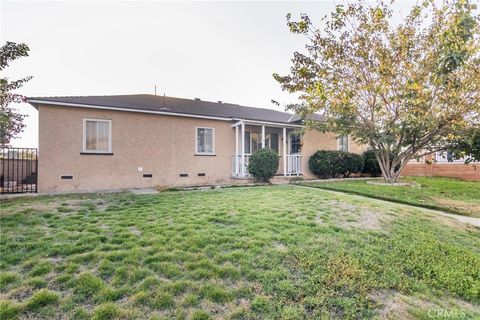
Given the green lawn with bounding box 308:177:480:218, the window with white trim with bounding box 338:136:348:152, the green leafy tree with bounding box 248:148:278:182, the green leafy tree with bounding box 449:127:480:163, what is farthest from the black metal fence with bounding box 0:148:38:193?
the green leafy tree with bounding box 449:127:480:163

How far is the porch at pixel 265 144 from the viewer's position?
506 inches

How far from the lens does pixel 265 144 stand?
14.9 meters

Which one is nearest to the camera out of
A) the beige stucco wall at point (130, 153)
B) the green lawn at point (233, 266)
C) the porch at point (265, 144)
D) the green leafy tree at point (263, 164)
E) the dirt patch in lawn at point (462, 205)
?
the green lawn at point (233, 266)

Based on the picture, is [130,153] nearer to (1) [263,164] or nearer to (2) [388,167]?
(1) [263,164]

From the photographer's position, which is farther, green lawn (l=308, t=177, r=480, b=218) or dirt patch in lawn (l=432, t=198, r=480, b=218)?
green lawn (l=308, t=177, r=480, b=218)

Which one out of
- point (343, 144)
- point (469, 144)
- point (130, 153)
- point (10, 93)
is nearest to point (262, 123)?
point (130, 153)

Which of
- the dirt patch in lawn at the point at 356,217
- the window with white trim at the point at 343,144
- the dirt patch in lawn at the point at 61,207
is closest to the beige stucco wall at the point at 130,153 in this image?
the dirt patch in lawn at the point at 61,207

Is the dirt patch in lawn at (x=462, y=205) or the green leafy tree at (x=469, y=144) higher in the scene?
the green leafy tree at (x=469, y=144)

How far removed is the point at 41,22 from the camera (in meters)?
10.0

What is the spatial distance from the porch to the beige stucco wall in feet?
1.53

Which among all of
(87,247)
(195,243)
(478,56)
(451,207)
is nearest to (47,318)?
(87,247)

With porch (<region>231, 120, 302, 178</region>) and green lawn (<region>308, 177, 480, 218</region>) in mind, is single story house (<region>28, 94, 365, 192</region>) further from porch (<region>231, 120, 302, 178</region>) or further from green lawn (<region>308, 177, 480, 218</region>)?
green lawn (<region>308, 177, 480, 218</region>)

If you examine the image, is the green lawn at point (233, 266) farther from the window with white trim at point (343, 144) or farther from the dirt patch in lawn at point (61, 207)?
the window with white trim at point (343, 144)

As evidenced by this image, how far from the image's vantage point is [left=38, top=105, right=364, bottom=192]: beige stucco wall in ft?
31.8
